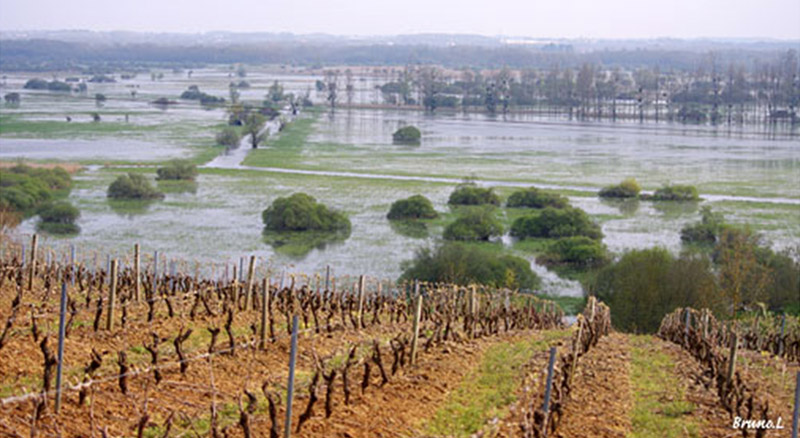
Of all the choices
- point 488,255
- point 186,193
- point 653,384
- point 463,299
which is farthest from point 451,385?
point 186,193

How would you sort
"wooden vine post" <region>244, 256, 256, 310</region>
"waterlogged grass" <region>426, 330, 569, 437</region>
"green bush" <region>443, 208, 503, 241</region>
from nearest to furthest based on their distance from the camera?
"waterlogged grass" <region>426, 330, 569, 437</region> < "wooden vine post" <region>244, 256, 256, 310</region> < "green bush" <region>443, 208, 503, 241</region>

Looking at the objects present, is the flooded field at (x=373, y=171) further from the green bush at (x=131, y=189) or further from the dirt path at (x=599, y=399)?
the dirt path at (x=599, y=399)

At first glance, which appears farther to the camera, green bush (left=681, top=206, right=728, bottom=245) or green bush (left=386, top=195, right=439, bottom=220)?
green bush (left=386, top=195, right=439, bottom=220)

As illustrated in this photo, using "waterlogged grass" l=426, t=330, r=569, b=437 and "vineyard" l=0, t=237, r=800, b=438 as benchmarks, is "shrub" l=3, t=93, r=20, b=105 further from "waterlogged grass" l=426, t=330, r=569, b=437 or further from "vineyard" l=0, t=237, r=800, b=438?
"waterlogged grass" l=426, t=330, r=569, b=437

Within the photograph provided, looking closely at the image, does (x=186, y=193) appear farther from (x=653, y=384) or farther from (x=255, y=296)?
(x=653, y=384)

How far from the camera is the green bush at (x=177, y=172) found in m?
45.6

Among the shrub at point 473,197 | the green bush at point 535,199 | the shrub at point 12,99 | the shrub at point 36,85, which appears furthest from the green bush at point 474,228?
the shrub at point 36,85

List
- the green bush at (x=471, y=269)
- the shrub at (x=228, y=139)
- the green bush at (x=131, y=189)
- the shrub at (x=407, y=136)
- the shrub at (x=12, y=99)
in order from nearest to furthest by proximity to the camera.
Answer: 1. the green bush at (x=471, y=269)
2. the green bush at (x=131, y=189)
3. the shrub at (x=228, y=139)
4. the shrub at (x=407, y=136)
5. the shrub at (x=12, y=99)

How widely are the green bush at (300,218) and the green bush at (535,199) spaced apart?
8500 mm

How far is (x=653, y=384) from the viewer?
10820mm

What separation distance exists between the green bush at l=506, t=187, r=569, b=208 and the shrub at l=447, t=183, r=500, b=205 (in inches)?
27.5

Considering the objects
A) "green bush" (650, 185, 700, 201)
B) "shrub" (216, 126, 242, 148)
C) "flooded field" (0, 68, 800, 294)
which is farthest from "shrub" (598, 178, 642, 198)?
"shrub" (216, 126, 242, 148)

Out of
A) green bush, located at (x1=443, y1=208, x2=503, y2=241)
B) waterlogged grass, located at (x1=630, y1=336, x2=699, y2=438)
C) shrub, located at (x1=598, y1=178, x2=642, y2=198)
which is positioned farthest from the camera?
shrub, located at (x1=598, y1=178, x2=642, y2=198)

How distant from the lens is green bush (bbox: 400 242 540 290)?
2583cm
